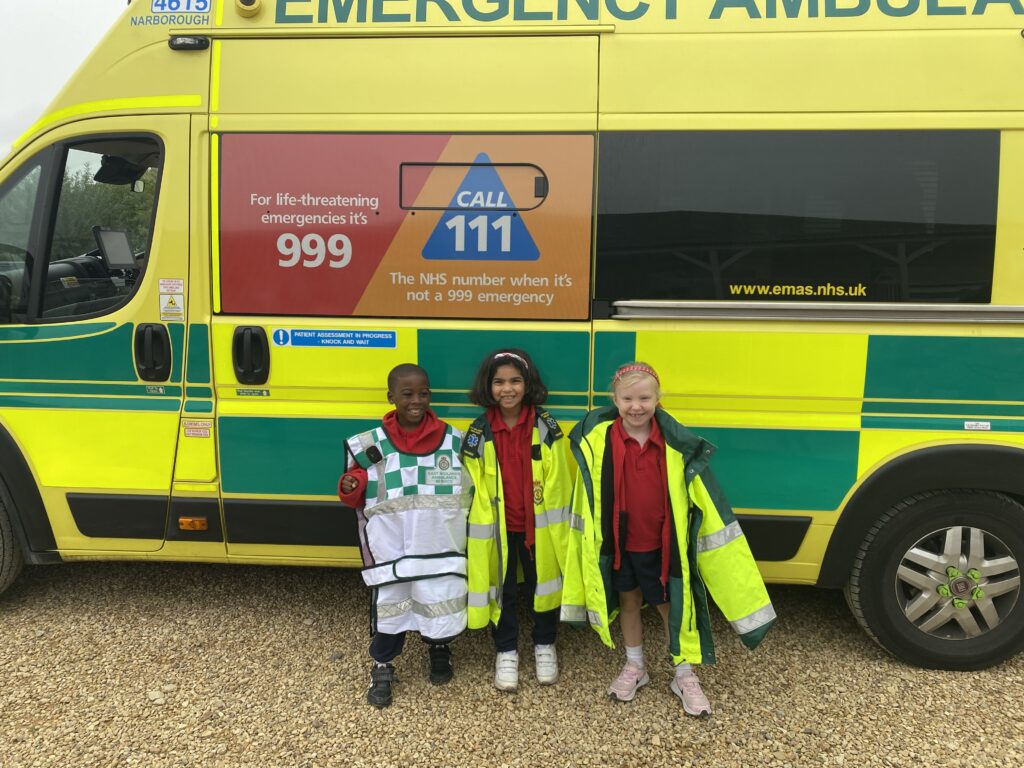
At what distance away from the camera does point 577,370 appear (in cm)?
275

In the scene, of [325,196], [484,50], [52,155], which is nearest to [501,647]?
[325,196]

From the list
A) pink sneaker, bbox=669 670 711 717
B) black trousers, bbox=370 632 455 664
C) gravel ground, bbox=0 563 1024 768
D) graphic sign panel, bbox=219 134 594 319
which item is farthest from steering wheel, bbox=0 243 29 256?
pink sneaker, bbox=669 670 711 717

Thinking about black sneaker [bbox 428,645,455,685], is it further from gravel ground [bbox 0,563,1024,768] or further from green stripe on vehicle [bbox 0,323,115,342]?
green stripe on vehicle [bbox 0,323,115,342]

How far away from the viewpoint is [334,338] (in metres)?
2.81

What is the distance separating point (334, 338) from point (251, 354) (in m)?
0.35

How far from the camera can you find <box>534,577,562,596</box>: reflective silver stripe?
273cm

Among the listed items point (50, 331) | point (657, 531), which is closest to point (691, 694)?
point (657, 531)

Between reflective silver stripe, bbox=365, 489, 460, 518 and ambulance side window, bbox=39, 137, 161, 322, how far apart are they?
4.55ft

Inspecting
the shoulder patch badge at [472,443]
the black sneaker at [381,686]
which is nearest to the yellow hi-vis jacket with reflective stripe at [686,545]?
the shoulder patch badge at [472,443]

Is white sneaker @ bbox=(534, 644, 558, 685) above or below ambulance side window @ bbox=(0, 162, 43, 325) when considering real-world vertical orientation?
below

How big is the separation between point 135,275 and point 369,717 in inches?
78.3

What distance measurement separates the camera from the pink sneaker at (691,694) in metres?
2.55

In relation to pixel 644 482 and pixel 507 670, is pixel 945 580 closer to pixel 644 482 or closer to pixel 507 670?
pixel 644 482

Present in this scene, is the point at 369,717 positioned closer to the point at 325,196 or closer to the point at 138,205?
the point at 325,196
